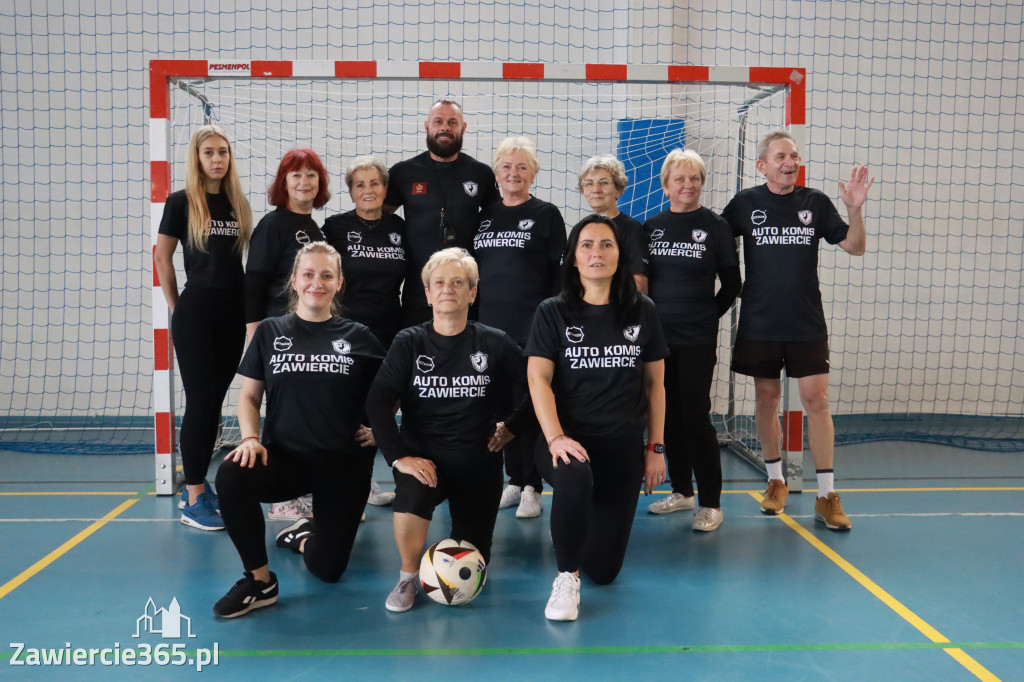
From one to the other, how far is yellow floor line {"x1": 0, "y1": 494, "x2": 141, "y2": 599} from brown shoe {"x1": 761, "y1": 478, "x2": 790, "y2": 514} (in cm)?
336

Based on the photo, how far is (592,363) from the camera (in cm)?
323

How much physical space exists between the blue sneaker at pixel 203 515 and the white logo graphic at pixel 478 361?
1703 millimetres

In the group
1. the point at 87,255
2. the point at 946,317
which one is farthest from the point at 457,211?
the point at 946,317

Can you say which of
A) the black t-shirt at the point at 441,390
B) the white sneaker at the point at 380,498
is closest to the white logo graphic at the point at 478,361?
the black t-shirt at the point at 441,390

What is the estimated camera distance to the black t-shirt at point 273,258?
389 cm

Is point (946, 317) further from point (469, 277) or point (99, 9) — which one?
point (99, 9)

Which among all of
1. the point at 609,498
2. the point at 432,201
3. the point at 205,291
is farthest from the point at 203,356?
the point at 609,498

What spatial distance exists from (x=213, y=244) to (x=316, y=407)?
4.27ft

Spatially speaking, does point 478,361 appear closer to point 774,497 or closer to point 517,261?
point 517,261

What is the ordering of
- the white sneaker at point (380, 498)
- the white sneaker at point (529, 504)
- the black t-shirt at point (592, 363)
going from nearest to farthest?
the black t-shirt at point (592, 363)
the white sneaker at point (529, 504)
the white sneaker at point (380, 498)

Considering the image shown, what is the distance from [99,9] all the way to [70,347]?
9.22 feet

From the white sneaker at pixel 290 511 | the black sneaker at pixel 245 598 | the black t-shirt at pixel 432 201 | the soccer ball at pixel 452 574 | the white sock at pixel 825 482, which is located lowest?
the white sneaker at pixel 290 511

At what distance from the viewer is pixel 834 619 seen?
2.95 meters

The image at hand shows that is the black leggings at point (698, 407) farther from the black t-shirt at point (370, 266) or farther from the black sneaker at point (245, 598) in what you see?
the black sneaker at point (245, 598)
